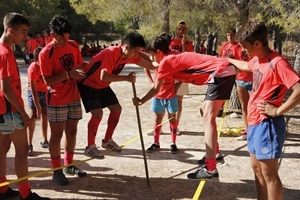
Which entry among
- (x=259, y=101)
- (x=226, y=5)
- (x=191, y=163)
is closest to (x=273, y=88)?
(x=259, y=101)

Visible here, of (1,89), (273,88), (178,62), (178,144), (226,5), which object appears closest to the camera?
(273,88)

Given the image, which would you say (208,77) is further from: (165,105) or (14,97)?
(14,97)

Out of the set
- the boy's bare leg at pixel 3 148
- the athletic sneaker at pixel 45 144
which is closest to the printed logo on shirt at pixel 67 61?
the boy's bare leg at pixel 3 148

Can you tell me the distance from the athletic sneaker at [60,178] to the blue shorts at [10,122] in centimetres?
110

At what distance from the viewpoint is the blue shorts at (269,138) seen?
3.14 meters

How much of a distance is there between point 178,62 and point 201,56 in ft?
1.13

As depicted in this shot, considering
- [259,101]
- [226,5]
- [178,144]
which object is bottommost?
[178,144]

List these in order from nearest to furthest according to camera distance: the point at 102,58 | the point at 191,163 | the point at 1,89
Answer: the point at 1,89 < the point at 102,58 < the point at 191,163

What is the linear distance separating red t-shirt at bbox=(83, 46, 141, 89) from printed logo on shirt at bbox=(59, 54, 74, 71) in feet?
0.66

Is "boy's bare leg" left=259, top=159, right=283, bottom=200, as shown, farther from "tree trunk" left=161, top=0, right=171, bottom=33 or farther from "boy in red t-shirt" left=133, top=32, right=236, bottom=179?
"tree trunk" left=161, top=0, right=171, bottom=33

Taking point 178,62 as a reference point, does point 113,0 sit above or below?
above

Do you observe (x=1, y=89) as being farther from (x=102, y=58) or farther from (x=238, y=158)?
(x=238, y=158)

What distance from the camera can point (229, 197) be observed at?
4.31 meters

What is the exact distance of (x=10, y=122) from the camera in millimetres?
3760
